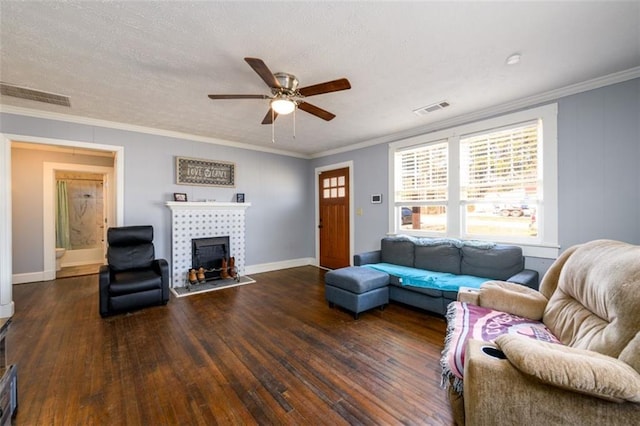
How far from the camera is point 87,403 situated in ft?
5.69

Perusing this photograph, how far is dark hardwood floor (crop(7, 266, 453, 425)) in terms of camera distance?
5.43 feet

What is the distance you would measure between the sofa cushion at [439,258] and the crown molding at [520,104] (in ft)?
5.77

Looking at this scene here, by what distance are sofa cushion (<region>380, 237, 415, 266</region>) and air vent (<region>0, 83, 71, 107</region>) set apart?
178 inches

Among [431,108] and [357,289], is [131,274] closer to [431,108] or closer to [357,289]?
[357,289]

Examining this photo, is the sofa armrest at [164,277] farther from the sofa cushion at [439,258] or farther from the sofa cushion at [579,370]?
the sofa cushion at [579,370]

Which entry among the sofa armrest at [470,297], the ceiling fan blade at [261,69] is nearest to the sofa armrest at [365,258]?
the sofa armrest at [470,297]

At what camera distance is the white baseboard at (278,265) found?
209 inches

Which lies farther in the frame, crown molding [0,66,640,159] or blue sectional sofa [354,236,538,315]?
blue sectional sofa [354,236,538,315]

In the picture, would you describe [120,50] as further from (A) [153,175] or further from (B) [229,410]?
(B) [229,410]

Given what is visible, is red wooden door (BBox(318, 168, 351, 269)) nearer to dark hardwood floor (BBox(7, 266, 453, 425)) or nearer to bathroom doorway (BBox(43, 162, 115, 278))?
dark hardwood floor (BBox(7, 266, 453, 425))

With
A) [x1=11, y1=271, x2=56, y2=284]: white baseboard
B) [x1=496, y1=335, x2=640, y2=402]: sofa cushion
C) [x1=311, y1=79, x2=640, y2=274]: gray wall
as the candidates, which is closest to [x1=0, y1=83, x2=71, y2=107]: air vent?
[x1=11, y1=271, x2=56, y2=284]: white baseboard

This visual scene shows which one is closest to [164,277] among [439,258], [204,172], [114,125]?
[204,172]

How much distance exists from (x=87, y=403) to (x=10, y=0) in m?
2.63

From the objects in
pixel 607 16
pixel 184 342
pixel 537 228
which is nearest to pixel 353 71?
pixel 607 16
